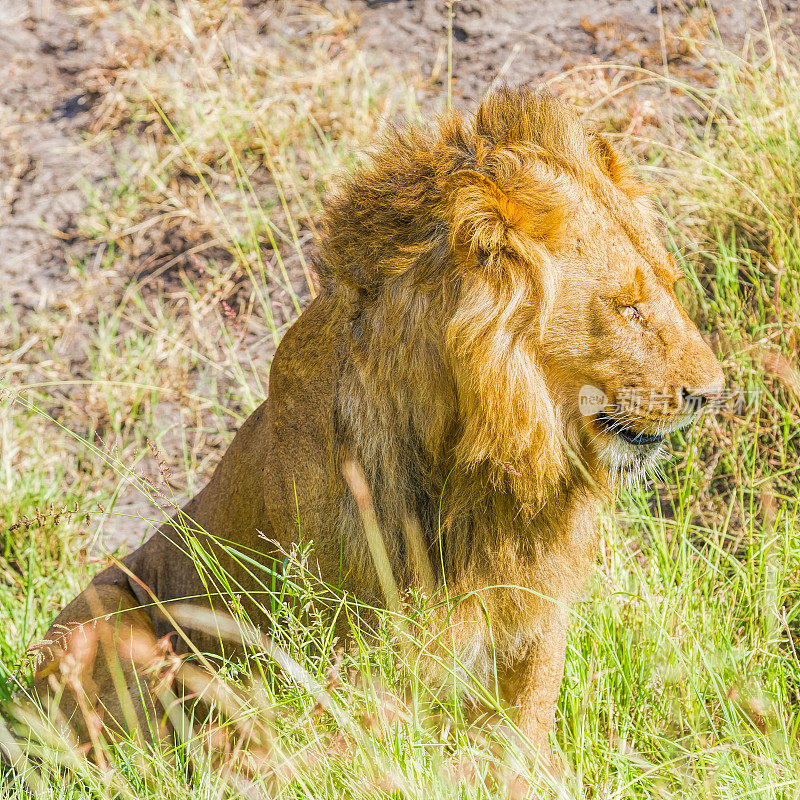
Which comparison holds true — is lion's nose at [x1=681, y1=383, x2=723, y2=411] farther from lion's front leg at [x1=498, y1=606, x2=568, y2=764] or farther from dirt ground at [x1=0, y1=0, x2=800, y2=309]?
dirt ground at [x1=0, y1=0, x2=800, y2=309]

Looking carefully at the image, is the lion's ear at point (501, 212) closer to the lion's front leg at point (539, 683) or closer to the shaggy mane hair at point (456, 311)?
the shaggy mane hair at point (456, 311)

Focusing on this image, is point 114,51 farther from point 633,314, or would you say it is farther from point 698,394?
point 698,394

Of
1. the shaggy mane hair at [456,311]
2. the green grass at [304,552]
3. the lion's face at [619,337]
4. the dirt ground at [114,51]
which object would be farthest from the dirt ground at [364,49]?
the lion's face at [619,337]

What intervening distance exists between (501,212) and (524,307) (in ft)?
0.59

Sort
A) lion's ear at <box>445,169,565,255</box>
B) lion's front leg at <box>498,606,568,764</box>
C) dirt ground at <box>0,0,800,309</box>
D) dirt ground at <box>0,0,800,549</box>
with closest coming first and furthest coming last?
lion's ear at <box>445,169,565,255</box> < lion's front leg at <box>498,606,568,764</box> < dirt ground at <box>0,0,800,549</box> < dirt ground at <box>0,0,800,309</box>

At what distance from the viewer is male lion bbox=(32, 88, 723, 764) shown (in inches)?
67.8

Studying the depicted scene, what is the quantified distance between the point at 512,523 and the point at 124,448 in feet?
8.13

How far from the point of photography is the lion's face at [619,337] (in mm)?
1720

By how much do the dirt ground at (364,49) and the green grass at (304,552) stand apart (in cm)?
20

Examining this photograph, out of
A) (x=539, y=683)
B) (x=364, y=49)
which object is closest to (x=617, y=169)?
(x=539, y=683)

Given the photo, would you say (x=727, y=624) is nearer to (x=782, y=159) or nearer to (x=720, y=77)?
(x=782, y=159)

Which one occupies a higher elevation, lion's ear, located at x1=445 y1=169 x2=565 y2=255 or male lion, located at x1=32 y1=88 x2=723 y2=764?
lion's ear, located at x1=445 y1=169 x2=565 y2=255

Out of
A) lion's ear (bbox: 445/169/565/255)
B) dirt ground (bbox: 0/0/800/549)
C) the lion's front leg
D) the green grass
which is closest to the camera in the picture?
lion's ear (bbox: 445/169/565/255)

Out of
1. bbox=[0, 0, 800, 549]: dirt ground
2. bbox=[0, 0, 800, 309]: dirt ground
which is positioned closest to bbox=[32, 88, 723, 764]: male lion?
bbox=[0, 0, 800, 549]: dirt ground
